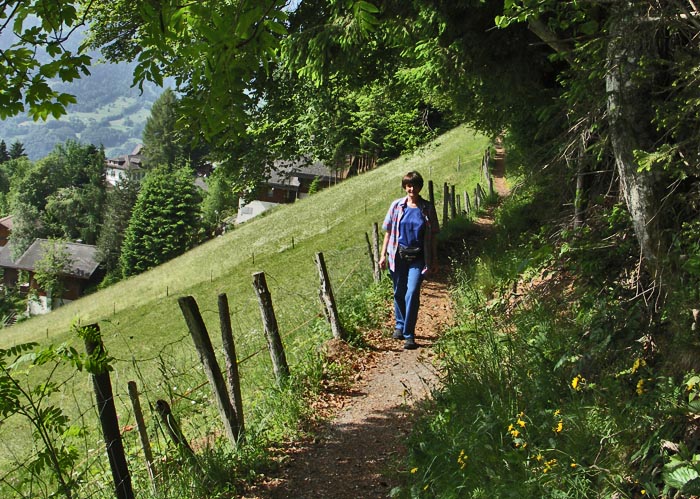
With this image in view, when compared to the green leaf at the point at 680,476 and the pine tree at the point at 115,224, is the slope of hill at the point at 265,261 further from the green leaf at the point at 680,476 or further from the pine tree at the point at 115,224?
the pine tree at the point at 115,224

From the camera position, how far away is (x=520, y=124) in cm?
1226

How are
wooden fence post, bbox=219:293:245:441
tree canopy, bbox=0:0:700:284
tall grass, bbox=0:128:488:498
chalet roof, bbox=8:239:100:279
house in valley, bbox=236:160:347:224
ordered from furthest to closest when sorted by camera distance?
1. house in valley, bbox=236:160:347:224
2. chalet roof, bbox=8:239:100:279
3. tall grass, bbox=0:128:488:498
4. wooden fence post, bbox=219:293:245:441
5. tree canopy, bbox=0:0:700:284

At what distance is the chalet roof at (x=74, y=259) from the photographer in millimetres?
77688

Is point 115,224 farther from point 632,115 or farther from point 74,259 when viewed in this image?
point 632,115

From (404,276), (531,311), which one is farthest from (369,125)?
(531,311)

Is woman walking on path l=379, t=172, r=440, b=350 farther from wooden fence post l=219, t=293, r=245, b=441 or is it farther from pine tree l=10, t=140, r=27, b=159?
pine tree l=10, t=140, r=27, b=159

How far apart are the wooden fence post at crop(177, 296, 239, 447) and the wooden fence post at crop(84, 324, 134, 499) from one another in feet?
3.20

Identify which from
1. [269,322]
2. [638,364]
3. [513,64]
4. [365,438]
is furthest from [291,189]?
[638,364]

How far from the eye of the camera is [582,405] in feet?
13.4

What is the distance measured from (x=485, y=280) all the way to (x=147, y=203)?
238 ft

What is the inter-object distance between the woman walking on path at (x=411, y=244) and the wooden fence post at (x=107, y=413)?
418cm

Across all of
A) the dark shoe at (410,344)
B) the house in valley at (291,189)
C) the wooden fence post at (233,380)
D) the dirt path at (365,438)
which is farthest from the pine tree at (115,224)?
the wooden fence post at (233,380)

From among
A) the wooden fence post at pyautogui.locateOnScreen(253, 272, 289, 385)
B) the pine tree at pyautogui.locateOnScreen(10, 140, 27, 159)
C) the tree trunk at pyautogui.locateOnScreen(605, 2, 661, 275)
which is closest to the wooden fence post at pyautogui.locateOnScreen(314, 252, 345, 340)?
the wooden fence post at pyautogui.locateOnScreen(253, 272, 289, 385)

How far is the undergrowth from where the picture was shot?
3.25 metres
